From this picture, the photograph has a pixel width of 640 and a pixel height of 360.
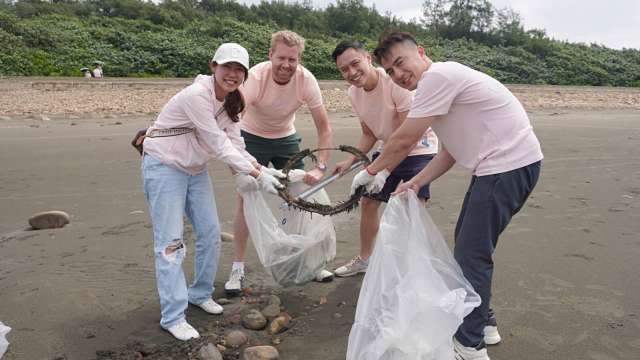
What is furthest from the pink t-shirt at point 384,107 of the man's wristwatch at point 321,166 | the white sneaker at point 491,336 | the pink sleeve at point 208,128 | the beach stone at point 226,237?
the beach stone at point 226,237

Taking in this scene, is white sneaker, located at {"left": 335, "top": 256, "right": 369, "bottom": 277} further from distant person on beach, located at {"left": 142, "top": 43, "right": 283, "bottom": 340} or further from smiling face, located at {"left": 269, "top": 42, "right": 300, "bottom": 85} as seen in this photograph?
smiling face, located at {"left": 269, "top": 42, "right": 300, "bottom": 85}

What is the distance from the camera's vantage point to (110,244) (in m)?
3.92

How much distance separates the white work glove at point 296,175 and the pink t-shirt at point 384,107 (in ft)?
1.57

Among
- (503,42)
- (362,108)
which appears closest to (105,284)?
(362,108)

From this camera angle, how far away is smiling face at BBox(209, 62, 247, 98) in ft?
8.81

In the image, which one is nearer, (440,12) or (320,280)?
(320,280)

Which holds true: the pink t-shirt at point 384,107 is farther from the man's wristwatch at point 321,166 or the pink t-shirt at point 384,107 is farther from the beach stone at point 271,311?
the beach stone at point 271,311

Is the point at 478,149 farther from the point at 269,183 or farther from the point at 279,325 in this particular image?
the point at 279,325

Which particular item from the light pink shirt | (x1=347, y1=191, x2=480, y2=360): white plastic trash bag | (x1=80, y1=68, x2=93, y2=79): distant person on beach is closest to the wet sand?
(x1=347, y1=191, x2=480, y2=360): white plastic trash bag

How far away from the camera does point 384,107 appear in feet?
10.3

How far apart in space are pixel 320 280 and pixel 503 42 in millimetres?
32039

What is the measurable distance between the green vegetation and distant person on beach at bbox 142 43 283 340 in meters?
12.4

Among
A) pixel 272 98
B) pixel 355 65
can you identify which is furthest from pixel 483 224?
pixel 272 98

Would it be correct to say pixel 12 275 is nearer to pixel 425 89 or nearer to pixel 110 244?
pixel 110 244
